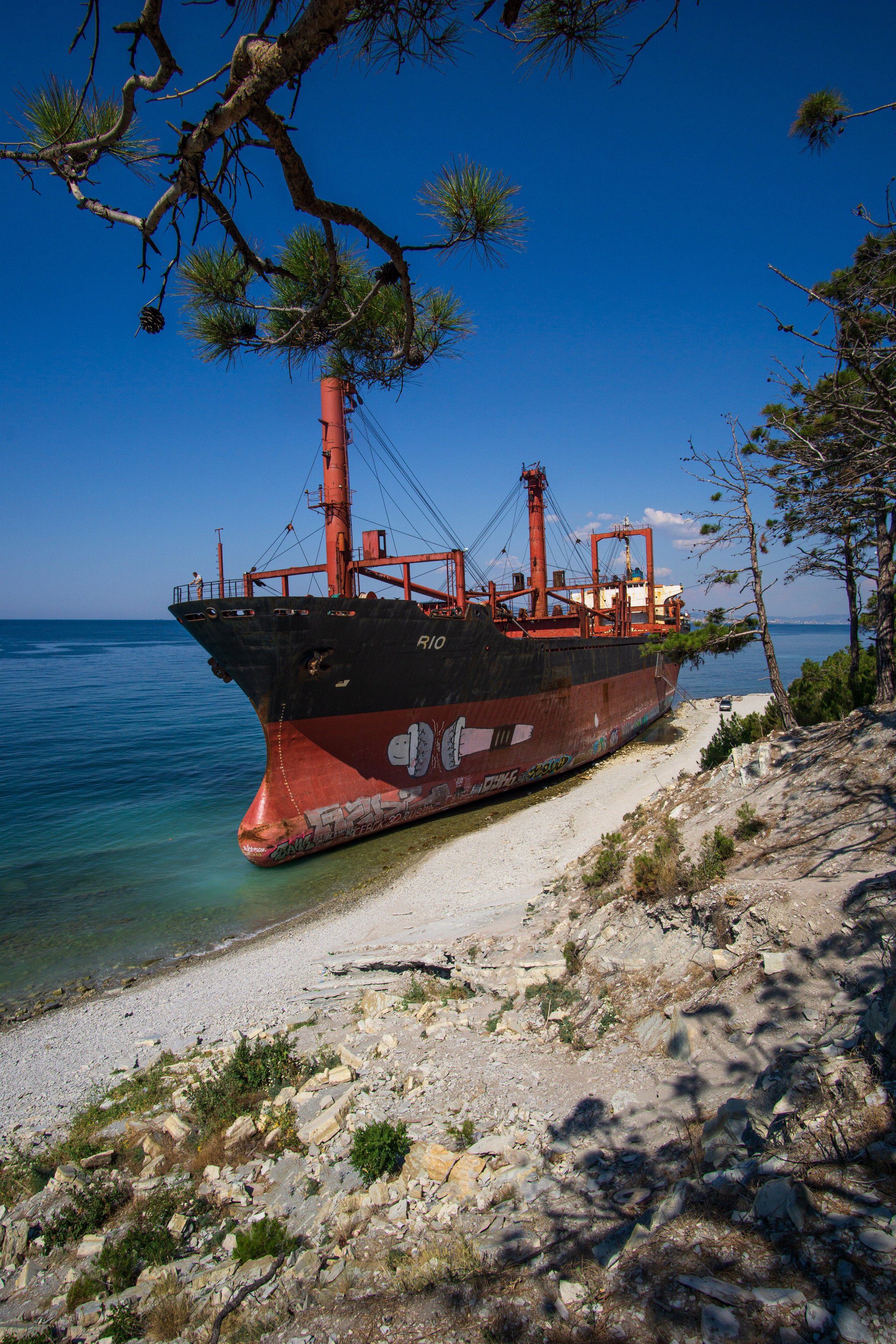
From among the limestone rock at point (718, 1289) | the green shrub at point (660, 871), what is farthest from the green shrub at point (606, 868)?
the limestone rock at point (718, 1289)

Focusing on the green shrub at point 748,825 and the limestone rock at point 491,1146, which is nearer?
the limestone rock at point 491,1146

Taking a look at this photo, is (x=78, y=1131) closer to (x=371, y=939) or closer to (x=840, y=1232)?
(x=371, y=939)

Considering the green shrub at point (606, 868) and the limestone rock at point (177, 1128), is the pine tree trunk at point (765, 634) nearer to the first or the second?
the green shrub at point (606, 868)

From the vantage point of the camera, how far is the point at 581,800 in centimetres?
1677

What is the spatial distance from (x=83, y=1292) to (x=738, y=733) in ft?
44.8

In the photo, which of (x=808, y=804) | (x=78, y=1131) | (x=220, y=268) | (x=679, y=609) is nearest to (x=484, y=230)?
(x=220, y=268)

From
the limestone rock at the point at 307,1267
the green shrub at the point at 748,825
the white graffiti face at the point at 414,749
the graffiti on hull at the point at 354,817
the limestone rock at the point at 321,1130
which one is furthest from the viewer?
the white graffiti face at the point at 414,749

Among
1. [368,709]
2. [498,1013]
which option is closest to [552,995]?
[498,1013]

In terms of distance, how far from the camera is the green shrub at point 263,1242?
360 centimetres

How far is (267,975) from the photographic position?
27.5ft

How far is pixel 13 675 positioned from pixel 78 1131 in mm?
64157

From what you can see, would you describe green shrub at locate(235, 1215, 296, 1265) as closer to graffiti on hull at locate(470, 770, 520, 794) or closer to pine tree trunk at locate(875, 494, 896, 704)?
pine tree trunk at locate(875, 494, 896, 704)

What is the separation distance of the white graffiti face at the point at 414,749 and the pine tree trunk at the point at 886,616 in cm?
998

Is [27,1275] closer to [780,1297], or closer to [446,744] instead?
[780,1297]
